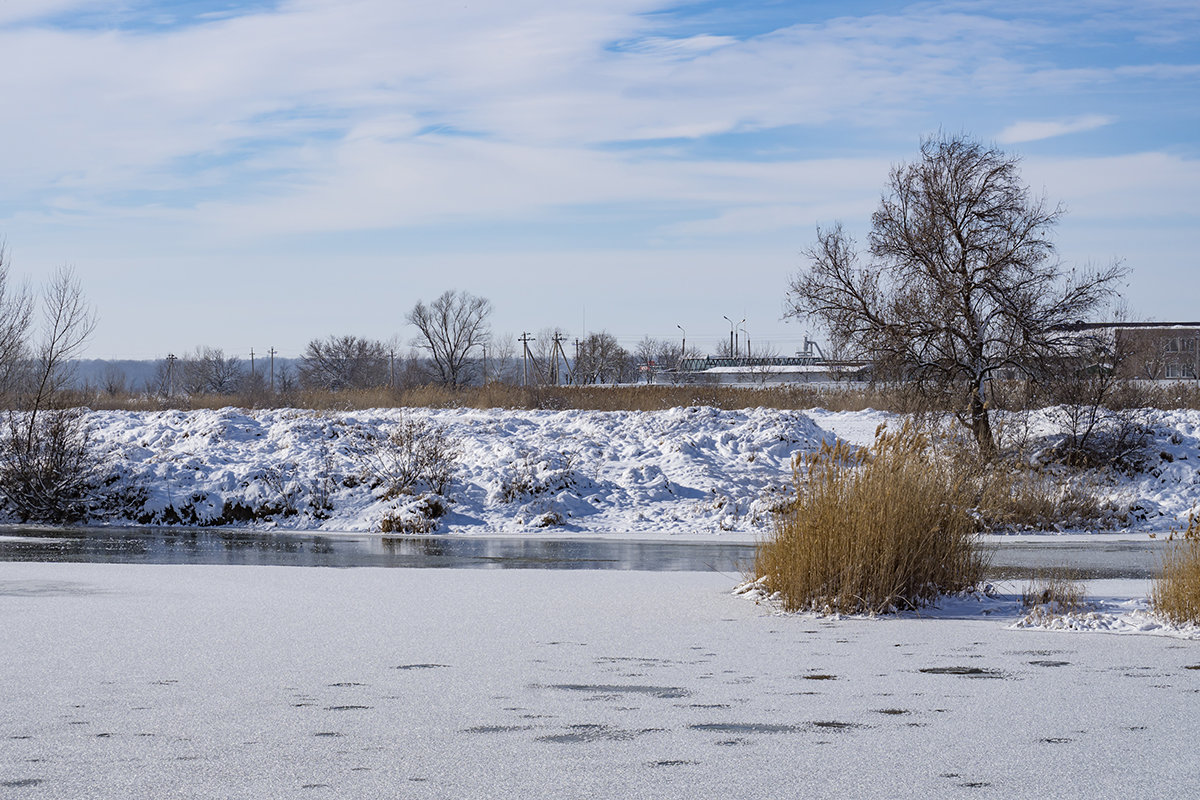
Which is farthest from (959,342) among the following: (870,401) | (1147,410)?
(870,401)

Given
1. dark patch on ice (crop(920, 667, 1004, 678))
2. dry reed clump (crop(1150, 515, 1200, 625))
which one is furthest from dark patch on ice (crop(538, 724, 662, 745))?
dry reed clump (crop(1150, 515, 1200, 625))

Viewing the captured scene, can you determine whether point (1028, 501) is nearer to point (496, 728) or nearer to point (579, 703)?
point (579, 703)

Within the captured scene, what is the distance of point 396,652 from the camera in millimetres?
8156

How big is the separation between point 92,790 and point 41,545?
15109 mm

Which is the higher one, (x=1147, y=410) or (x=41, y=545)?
(x=1147, y=410)

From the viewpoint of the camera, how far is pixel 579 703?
Answer: 21.2 ft

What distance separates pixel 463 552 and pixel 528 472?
20.2ft

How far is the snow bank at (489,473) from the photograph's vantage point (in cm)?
2225

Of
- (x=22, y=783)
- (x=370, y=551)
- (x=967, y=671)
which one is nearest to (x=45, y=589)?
(x=370, y=551)

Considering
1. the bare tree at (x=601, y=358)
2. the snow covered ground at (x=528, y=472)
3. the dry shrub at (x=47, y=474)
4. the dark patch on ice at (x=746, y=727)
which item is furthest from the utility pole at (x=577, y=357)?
the dark patch on ice at (x=746, y=727)

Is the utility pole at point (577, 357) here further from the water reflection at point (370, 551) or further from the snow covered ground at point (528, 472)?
the water reflection at point (370, 551)

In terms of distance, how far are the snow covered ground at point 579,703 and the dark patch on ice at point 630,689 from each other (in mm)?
28

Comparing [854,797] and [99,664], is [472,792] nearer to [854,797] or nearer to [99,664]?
[854,797]

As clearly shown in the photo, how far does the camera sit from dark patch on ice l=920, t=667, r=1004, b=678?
726 centimetres
